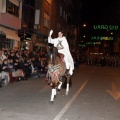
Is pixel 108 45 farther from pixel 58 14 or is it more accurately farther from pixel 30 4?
pixel 30 4

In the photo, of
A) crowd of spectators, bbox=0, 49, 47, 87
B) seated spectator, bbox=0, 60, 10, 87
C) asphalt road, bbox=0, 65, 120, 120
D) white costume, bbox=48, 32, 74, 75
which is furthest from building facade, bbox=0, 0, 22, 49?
asphalt road, bbox=0, 65, 120, 120

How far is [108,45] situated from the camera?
104 meters

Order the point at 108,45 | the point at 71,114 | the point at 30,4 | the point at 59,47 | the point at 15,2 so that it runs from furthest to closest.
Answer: the point at 108,45
the point at 30,4
the point at 15,2
the point at 59,47
the point at 71,114

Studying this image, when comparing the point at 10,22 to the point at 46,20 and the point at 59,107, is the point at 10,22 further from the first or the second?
the point at 59,107

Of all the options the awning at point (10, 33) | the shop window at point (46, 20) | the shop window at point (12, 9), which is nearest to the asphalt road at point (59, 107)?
the awning at point (10, 33)

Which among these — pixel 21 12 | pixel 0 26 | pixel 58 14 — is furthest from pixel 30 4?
pixel 58 14

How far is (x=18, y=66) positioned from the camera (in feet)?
58.6

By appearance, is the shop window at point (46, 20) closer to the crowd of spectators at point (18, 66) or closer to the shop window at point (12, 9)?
the shop window at point (12, 9)

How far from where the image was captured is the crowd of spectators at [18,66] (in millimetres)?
15508

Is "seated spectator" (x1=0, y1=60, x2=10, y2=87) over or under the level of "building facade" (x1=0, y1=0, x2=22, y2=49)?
under

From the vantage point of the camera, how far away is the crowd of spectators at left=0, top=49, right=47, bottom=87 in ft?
50.9

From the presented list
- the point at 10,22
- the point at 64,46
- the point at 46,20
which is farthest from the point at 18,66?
the point at 46,20

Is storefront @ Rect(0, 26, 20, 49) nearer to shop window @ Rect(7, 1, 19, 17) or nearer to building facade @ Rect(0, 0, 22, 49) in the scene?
building facade @ Rect(0, 0, 22, 49)

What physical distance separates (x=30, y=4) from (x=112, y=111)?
24526mm
